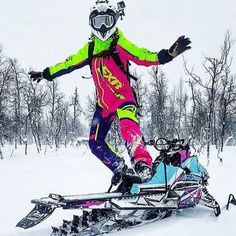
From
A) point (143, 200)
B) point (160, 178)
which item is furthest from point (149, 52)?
point (143, 200)

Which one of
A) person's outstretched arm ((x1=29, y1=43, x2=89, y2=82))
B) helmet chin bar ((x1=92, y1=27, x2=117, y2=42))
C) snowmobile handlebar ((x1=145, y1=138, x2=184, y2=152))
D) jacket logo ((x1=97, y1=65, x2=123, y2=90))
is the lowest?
snowmobile handlebar ((x1=145, y1=138, x2=184, y2=152))

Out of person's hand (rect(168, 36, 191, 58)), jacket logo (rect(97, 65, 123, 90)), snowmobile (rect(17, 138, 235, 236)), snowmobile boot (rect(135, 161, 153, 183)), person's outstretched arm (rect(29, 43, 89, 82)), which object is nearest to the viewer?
snowmobile (rect(17, 138, 235, 236))

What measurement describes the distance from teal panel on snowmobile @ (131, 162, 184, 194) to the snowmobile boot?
3.2 inches

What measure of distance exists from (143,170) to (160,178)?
26 centimetres

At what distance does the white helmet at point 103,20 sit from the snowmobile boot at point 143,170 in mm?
1604

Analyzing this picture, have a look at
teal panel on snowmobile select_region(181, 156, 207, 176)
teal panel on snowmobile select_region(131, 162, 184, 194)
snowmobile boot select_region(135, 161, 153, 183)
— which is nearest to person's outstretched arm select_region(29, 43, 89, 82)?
snowmobile boot select_region(135, 161, 153, 183)

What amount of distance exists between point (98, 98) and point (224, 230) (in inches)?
84.0

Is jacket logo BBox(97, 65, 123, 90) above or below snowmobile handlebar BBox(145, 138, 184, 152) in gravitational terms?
above

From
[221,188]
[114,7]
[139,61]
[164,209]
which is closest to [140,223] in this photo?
[164,209]

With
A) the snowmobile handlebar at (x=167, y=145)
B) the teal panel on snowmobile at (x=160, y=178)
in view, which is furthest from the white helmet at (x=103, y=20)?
the teal panel on snowmobile at (x=160, y=178)

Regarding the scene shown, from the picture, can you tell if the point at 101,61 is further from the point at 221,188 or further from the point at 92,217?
the point at 221,188

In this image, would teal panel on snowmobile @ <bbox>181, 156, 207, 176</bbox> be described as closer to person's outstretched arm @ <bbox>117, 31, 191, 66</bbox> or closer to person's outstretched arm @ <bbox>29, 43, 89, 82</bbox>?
person's outstretched arm @ <bbox>117, 31, 191, 66</bbox>

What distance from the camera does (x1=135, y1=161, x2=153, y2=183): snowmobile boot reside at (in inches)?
155

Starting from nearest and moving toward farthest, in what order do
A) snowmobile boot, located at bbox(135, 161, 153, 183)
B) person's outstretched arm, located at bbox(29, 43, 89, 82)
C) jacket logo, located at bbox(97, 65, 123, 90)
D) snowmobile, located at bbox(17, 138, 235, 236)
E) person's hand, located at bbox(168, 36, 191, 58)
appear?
snowmobile, located at bbox(17, 138, 235, 236) < person's hand, located at bbox(168, 36, 191, 58) < snowmobile boot, located at bbox(135, 161, 153, 183) < jacket logo, located at bbox(97, 65, 123, 90) < person's outstretched arm, located at bbox(29, 43, 89, 82)
